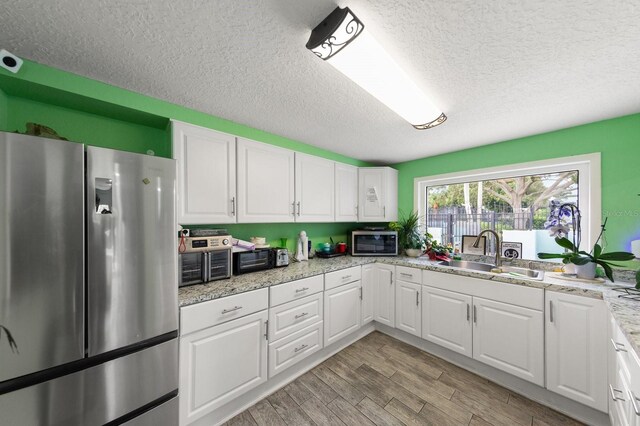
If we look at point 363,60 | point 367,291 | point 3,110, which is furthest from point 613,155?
point 3,110

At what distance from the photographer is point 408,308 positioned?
92.5 inches

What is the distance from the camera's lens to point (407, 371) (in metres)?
1.96

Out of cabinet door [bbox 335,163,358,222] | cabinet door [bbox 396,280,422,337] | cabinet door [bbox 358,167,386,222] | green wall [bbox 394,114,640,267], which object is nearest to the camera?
green wall [bbox 394,114,640,267]

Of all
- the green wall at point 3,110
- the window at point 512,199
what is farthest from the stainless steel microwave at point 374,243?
the green wall at point 3,110

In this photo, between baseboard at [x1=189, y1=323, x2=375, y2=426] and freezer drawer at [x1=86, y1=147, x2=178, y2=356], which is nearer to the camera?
freezer drawer at [x1=86, y1=147, x2=178, y2=356]

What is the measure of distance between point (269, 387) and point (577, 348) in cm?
222

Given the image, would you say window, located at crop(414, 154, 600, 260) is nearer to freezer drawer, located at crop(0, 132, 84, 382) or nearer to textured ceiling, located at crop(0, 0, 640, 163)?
textured ceiling, located at crop(0, 0, 640, 163)

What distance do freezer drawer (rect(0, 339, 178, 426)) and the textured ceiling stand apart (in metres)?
1.57

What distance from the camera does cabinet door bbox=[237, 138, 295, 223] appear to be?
1916 mm

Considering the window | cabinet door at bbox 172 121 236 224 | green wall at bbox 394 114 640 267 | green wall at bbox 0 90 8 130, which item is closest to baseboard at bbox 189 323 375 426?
cabinet door at bbox 172 121 236 224

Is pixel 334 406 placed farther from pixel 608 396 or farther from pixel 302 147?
pixel 302 147

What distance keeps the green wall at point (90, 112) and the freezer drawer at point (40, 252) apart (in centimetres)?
66

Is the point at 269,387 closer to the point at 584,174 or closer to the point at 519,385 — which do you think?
the point at 519,385

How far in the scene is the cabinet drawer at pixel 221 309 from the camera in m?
1.32
